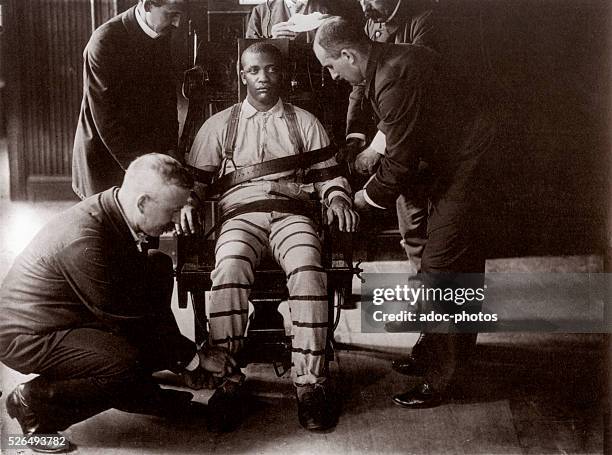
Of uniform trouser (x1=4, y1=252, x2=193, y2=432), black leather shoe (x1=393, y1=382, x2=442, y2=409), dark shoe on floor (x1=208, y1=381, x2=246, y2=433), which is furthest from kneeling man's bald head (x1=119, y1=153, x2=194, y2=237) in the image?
black leather shoe (x1=393, y1=382, x2=442, y2=409)

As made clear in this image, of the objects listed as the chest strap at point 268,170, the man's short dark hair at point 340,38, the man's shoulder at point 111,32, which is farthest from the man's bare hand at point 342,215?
the man's shoulder at point 111,32

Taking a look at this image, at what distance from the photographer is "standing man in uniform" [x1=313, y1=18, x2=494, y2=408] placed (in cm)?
242

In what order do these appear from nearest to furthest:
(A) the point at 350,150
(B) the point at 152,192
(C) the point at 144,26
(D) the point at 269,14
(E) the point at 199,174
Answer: (B) the point at 152,192
(C) the point at 144,26
(E) the point at 199,174
(A) the point at 350,150
(D) the point at 269,14

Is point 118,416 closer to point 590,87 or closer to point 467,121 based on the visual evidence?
point 467,121

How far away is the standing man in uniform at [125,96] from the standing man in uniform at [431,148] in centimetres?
54

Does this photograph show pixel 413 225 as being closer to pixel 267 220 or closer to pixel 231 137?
pixel 267 220

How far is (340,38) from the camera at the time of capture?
2.41 m

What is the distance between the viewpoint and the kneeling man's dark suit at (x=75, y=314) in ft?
7.12

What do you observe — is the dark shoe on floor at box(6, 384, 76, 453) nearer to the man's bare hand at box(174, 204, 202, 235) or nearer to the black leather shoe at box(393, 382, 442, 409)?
the man's bare hand at box(174, 204, 202, 235)

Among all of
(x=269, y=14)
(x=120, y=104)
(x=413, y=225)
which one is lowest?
(x=413, y=225)

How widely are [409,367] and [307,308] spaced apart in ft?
1.84

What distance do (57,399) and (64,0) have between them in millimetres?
1314

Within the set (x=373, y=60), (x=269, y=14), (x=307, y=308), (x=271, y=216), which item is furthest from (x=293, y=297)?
(x=269, y=14)

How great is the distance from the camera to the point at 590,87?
2.73 m
